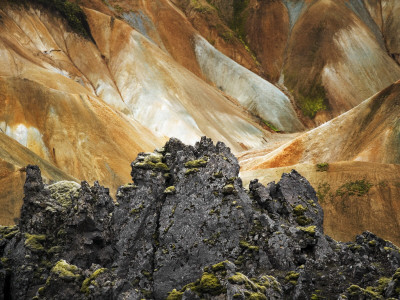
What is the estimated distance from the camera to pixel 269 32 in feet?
466

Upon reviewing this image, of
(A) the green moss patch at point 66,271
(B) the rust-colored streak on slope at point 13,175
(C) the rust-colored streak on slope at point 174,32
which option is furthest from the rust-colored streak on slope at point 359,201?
(C) the rust-colored streak on slope at point 174,32

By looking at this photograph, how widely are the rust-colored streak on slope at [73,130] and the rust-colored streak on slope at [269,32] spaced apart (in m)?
77.3

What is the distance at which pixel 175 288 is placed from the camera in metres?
15.1

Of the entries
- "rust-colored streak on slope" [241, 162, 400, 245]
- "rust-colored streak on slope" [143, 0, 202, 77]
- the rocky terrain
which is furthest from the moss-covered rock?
"rust-colored streak on slope" [143, 0, 202, 77]

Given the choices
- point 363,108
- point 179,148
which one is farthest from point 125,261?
point 363,108

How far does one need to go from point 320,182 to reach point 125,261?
119 ft

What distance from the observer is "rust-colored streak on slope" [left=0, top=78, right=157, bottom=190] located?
59.0 meters

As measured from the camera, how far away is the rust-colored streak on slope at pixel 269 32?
138 metres

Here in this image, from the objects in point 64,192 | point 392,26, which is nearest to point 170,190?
point 64,192

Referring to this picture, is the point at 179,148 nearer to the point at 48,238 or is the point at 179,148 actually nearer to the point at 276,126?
the point at 48,238

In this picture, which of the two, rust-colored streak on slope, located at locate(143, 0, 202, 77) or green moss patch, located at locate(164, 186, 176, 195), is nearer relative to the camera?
green moss patch, located at locate(164, 186, 176, 195)

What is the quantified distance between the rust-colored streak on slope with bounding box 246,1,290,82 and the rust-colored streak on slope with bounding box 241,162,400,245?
9030 cm

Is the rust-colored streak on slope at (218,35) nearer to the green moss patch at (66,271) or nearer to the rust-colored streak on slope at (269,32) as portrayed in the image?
the rust-colored streak on slope at (269,32)

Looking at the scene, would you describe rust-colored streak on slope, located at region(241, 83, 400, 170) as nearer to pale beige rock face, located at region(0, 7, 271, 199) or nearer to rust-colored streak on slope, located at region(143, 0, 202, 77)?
pale beige rock face, located at region(0, 7, 271, 199)
